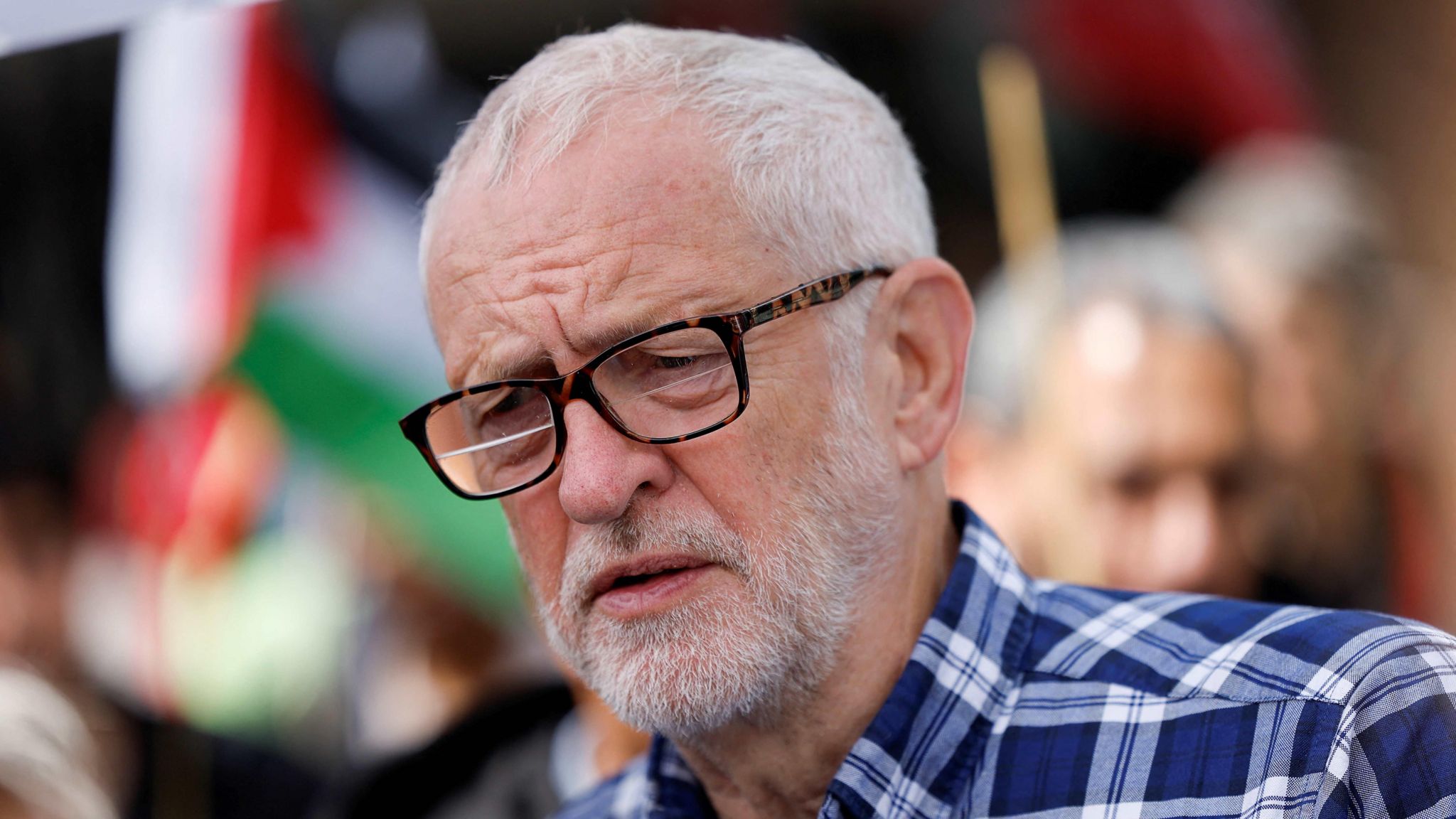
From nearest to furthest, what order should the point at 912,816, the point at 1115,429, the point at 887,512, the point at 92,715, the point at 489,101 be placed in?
the point at 912,816 < the point at 887,512 < the point at 489,101 < the point at 1115,429 < the point at 92,715

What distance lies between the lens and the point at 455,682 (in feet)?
11.0

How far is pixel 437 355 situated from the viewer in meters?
3.55

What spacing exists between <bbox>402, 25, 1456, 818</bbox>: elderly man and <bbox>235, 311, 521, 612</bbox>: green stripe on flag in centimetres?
191

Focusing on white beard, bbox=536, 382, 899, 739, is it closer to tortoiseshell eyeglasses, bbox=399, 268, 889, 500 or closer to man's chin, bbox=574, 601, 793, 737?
man's chin, bbox=574, 601, 793, 737

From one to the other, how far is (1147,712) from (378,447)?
2.67 m

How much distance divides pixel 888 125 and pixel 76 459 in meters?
3.11

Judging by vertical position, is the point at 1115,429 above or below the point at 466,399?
below

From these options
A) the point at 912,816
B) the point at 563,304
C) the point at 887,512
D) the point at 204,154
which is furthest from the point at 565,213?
the point at 204,154

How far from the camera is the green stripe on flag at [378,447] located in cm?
342

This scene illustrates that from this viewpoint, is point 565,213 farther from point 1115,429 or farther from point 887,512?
point 1115,429

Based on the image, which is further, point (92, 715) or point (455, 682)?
point (92, 715)

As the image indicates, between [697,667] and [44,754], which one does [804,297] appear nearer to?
[697,667]

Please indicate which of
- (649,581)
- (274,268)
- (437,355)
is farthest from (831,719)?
(274,268)

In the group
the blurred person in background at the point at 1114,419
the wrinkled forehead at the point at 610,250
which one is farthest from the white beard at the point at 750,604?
the blurred person in background at the point at 1114,419
